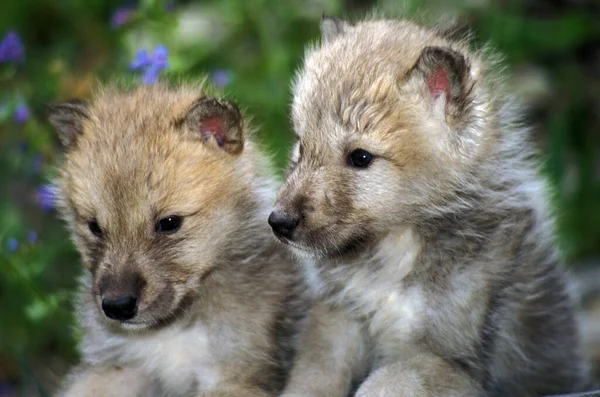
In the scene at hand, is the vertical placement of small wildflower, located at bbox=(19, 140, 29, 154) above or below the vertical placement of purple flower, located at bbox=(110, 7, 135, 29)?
below

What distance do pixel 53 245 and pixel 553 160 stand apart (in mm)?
3033

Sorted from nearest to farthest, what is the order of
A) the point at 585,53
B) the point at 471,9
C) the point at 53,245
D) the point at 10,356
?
the point at 53,245 < the point at 10,356 < the point at 471,9 < the point at 585,53

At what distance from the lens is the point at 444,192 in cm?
457

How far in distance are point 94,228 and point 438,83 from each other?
1.53 meters

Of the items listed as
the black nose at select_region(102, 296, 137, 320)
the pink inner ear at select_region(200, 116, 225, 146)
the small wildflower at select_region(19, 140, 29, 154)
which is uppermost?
the pink inner ear at select_region(200, 116, 225, 146)

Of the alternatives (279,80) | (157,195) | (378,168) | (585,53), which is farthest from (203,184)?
(585,53)

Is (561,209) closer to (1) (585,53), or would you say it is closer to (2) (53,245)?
(1) (585,53)

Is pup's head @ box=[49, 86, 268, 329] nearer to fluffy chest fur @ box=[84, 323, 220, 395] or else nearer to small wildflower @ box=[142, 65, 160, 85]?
fluffy chest fur @ box=[84, 323, 220, 395]

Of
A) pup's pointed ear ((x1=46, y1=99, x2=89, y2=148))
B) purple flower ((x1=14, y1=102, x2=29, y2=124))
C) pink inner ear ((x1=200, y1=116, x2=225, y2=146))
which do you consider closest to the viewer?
pink inner ear ((x1=200, y1=116, x2=225, y2=146))

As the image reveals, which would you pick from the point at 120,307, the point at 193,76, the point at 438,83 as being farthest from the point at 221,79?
the point at 120,307

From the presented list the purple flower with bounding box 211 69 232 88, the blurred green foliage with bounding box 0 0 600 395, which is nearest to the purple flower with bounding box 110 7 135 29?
the blurred green foliage with bounding box 0 0 600 395

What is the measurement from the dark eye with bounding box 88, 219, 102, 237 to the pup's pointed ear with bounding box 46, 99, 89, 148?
445 millimetres

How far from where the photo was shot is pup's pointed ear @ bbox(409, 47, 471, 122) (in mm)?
4449

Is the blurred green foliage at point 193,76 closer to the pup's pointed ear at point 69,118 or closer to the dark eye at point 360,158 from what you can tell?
the pup's pointed ear at point 69,118
